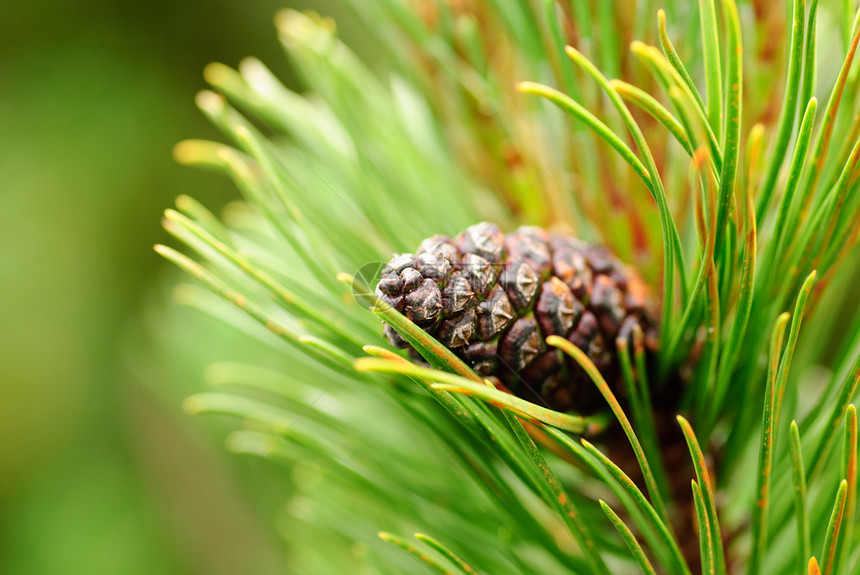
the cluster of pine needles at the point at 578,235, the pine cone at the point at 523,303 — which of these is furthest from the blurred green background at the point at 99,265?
the pine cone at the point at 523,303

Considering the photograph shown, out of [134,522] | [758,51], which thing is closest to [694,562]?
[758,51]

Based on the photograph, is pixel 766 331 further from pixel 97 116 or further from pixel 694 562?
pixel 97 116

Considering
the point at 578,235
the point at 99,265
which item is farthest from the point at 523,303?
the point at 99,265

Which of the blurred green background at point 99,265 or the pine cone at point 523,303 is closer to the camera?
the pine cone at point 523,303

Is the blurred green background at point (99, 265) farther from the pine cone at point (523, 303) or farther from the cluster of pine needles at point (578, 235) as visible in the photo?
the pine cone at point (523, 303)

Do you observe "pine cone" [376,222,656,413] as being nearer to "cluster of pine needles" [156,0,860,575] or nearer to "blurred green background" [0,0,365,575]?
"cluster of pine needles" [156,0,860,575]

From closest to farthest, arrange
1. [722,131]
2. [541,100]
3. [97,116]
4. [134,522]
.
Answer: [722,131] → [541,100] → [134,522] → [97,116]
